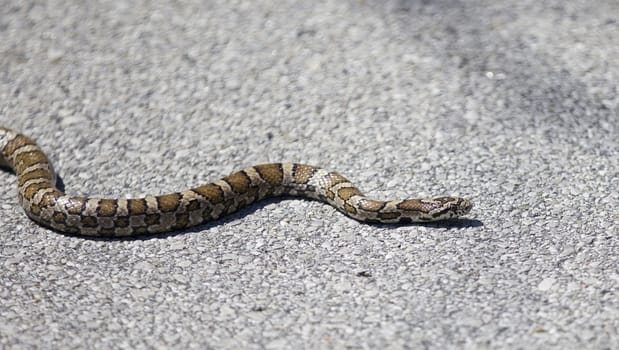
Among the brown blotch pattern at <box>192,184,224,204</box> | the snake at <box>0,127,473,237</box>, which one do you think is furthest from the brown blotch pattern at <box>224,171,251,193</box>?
the brown blotch pattern at <box>192,184,224,204</box>

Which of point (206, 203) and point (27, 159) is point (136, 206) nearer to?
point (206, 203)

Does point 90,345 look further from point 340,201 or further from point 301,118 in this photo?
point 301,118

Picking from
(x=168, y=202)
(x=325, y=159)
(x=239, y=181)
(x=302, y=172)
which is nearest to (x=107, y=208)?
(x=168, y=202)

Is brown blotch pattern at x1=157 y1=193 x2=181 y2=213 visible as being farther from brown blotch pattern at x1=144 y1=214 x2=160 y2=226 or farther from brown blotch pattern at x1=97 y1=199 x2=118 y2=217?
brown blotch pattern at x1=97 y1=199 x2=118 y2=217

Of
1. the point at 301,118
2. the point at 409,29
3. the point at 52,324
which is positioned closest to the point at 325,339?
the point at 52,324

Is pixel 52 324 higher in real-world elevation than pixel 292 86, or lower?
higher

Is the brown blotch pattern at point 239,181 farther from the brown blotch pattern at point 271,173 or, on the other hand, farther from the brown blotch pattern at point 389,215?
the brown blotch pattern at point 389,215

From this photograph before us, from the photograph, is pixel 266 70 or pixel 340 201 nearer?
pixel 340 201
